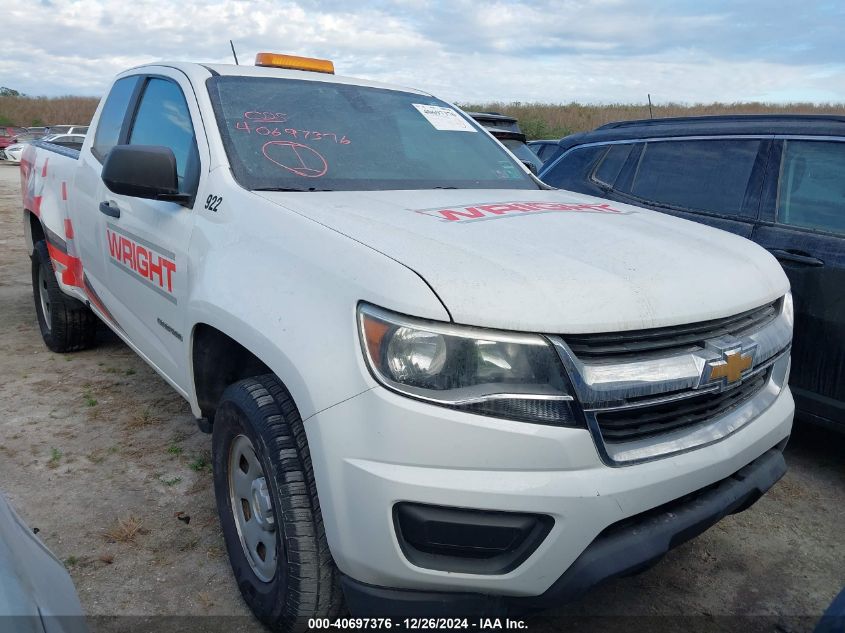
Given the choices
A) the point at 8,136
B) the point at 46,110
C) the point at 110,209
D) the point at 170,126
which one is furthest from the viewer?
the point at 46,110

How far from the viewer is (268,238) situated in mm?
2082

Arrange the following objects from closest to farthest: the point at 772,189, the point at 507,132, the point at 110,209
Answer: the point at 110,209
the point at 772,189
the point at 507,132

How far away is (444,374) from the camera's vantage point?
1.62 metres

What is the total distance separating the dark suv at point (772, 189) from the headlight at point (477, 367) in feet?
6.73

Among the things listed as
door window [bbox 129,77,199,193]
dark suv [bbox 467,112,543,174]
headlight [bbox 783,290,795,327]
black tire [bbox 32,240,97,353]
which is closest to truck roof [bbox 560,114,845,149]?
headlight [bbox 783,290,795,327]

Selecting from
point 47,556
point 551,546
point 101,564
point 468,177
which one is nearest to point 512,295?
point 551,546

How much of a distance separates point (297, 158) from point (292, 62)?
971mm

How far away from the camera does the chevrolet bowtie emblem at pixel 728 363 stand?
1813 millimetres

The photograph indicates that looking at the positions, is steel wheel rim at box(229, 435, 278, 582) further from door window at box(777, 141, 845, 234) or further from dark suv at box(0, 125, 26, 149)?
dark suv at box(0, 125, 26, 149)

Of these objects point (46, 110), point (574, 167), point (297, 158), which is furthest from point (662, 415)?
point (46, 110)

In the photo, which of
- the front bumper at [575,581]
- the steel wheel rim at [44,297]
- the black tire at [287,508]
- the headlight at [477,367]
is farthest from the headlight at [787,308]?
the steel wheel rim at [44,297]

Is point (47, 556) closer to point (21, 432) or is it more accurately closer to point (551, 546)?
point (551, 546)

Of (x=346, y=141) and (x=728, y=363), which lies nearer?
(x=728, y=363)

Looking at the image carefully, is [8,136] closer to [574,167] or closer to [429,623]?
[574,167]
